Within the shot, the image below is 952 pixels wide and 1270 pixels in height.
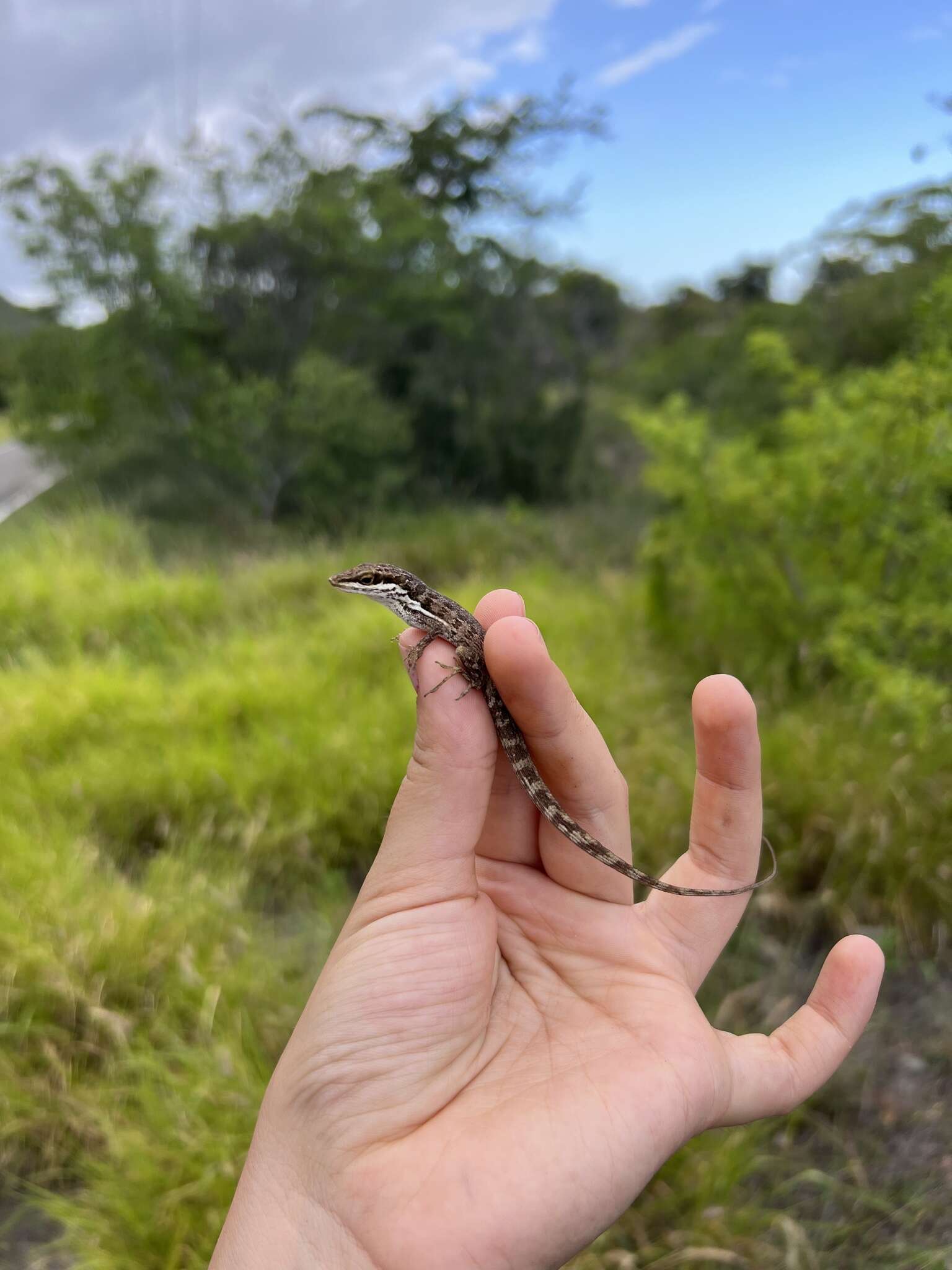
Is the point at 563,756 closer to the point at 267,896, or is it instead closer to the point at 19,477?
the point at 267,896

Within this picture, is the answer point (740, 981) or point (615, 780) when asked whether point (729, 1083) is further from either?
point (740, 981)

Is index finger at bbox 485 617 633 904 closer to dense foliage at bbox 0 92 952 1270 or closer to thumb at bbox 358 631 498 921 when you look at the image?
thumb at bbox 358 631 498 921

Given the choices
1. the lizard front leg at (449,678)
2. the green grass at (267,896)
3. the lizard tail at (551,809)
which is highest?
the lizard front leg at (449,678)

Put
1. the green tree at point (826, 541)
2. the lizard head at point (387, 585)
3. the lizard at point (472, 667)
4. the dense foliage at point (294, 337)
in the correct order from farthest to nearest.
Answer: the dense foliage at point (294, 337)
the green tree at point (826, 541)
the lizard head at point (387, 585)
the lizard at point (472, 667)

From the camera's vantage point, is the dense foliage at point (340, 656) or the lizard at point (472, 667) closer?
the lizard at point (472, 667)

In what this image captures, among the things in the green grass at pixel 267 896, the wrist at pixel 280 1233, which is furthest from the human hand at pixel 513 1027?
the green grass at pixel 267 896

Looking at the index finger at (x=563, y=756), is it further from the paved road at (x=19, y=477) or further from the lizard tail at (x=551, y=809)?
the paved road at (x=19, y=477)
